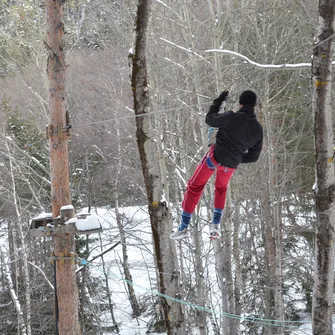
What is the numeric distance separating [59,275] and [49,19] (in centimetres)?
348

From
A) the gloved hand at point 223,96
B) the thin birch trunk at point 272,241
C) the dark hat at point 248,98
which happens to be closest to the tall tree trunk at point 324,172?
the dark hat at point 248,98

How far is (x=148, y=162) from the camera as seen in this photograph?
6.32 m

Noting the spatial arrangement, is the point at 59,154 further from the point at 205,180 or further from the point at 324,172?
the point at 324,172

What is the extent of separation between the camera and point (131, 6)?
14.6 m

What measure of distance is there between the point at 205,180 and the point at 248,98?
112cm

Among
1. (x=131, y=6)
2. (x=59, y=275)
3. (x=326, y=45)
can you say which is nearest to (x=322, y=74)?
(x=326, y=45)

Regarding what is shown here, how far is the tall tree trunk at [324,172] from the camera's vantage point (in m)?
5.52

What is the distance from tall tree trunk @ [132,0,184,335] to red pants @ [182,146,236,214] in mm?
429

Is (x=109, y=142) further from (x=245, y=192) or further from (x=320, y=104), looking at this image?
(x=320, y=104)

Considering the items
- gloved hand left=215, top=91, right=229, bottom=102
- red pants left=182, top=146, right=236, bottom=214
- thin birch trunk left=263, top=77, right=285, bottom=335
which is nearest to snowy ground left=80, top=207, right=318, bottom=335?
thin birch trunk left=263, top=77, right=285, bottom=335

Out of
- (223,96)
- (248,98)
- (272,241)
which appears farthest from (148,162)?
(272,241)

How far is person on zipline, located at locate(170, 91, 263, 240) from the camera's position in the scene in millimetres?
5598

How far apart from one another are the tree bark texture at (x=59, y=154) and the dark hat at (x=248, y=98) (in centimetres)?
246

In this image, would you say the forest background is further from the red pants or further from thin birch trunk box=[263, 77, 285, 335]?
the red pants
